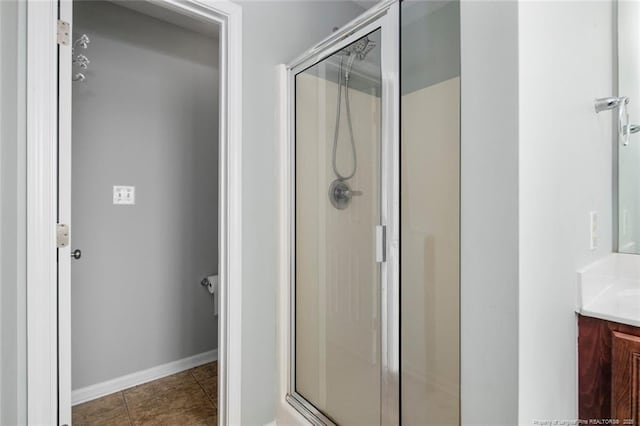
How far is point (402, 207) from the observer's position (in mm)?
1220

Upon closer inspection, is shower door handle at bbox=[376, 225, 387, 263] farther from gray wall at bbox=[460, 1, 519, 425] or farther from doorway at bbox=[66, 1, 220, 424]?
doorway at bbox=[66, 1, 220, 424]

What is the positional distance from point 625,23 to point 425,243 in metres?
1.32

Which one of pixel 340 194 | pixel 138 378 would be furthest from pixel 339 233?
pixel 138 378

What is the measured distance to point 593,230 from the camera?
1.26 meters

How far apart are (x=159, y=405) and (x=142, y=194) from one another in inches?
51.9

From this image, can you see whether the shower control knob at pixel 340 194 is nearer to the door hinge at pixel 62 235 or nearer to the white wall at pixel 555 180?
the white wall at pixel 555 180

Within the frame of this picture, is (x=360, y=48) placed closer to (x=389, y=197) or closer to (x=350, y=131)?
(x=350, y=131)

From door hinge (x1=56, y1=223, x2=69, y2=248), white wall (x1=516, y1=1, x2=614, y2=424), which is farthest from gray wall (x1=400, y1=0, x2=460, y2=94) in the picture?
door hinge (x1=56, y1=223, x2=69, y2=248)

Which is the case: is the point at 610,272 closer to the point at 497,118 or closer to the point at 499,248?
the point at 499,248

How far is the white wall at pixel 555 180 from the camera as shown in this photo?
813mm

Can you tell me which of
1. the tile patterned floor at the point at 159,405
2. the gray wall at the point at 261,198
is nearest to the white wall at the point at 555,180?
the gray wall at the point at 261,198

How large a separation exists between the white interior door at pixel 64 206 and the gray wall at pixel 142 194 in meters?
0.83
